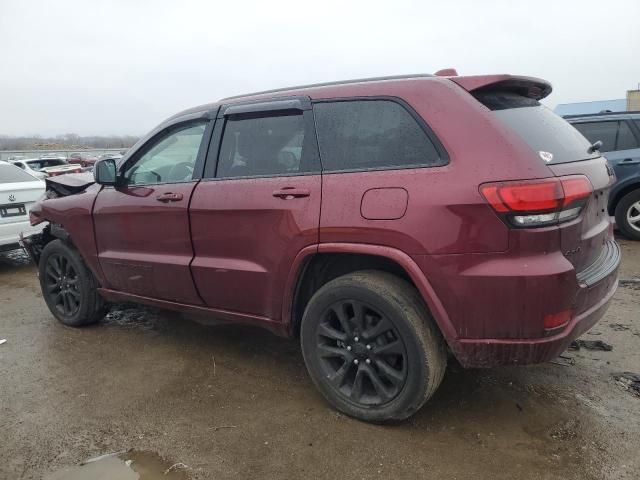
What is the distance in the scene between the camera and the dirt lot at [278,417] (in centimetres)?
253

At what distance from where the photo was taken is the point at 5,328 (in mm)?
4730

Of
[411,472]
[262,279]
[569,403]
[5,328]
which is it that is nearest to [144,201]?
[262,279]

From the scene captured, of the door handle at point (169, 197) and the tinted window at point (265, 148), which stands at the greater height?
the tinted window at point (265, 148)

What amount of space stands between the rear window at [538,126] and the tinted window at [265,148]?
1.00 metres

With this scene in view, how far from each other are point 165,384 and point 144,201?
4.18 ft

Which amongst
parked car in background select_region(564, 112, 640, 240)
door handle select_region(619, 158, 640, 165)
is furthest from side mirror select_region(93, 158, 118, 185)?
door handle select_region(619, 158, 640, 165)

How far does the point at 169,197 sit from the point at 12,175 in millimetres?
5241

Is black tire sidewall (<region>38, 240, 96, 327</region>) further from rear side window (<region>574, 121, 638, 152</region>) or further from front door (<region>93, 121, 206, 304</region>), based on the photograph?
rear side window (<region>574, 121, 638, 152</region>)

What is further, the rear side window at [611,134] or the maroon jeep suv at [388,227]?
the rear side window at [611,134]

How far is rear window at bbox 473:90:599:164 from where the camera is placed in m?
2.57

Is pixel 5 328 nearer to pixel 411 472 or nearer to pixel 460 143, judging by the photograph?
pixel 411 472

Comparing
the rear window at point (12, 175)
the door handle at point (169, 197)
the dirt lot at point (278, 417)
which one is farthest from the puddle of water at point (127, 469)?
the rear window at point (12, 175)

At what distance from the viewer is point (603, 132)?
7461mm

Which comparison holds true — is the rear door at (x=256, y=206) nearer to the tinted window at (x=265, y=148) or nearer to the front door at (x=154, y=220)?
the tinted window at (x=265, y=148)
